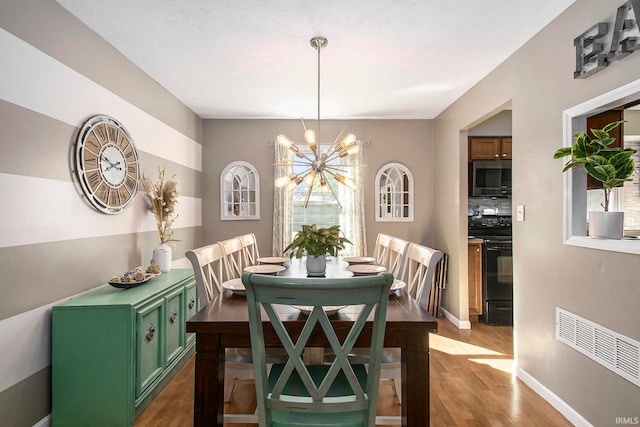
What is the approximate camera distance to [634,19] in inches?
68.5

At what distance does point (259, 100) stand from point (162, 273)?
219 centimetres

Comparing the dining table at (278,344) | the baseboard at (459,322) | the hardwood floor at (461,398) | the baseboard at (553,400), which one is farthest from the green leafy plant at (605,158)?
the baseboard at (459,322)

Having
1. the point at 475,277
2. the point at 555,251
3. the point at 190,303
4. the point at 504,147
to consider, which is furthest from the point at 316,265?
the point at 504,147

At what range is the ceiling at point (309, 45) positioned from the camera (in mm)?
2256

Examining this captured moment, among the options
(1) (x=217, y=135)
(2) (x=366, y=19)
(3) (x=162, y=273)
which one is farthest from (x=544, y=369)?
(1) (x=217, y=135)

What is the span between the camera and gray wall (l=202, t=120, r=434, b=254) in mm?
4848

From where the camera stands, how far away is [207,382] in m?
1.47

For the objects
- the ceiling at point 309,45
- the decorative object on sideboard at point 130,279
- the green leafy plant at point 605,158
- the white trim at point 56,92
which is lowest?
the decorative object on sideboard at point 130,279

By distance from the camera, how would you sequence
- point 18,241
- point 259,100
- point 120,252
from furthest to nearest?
1. point 259,100
2. point 120,252
3. point 18,241

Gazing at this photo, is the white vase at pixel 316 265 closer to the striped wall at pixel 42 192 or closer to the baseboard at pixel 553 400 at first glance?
the striped wall at pixel 42 192

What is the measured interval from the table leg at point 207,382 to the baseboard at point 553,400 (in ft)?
6.80

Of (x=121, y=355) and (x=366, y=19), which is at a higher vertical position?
(x=366, y=19)

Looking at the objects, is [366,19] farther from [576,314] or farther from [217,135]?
[217,135]

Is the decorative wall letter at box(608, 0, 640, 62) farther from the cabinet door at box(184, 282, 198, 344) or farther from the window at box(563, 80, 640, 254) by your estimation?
the cabinet door at box(184, 282, 198, 344)
